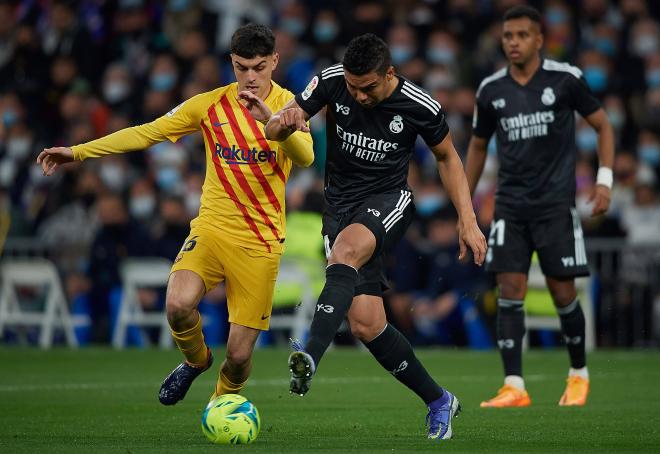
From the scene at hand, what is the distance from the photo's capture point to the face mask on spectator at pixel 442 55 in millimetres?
18703

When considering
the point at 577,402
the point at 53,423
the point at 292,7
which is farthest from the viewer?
the point at 292,7

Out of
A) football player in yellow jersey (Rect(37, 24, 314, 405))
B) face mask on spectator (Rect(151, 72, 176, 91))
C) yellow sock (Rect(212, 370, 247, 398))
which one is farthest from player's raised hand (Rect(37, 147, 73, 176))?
face mask on spectator (Rect(151, 72, 176, 91))

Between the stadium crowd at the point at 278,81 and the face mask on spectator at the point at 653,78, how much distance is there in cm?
3

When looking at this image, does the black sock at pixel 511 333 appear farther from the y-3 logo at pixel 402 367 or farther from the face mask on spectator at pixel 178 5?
the face mask on spectator at pixel 178 5

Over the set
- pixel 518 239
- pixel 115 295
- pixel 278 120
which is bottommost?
pixel 115 295

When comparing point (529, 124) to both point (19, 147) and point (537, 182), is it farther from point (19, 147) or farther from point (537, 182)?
point (19, 147)

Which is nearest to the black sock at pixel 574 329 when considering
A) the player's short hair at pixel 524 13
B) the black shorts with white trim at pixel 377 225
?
the player's short hair at pixel 524 13

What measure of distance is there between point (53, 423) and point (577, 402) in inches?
151

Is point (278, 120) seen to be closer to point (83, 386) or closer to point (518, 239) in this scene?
point (518, 239)

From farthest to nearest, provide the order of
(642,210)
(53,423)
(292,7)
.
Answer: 1. (292,7)
2. (642,210)
3. (53,423)

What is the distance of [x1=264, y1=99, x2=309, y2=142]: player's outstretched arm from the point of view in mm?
7445

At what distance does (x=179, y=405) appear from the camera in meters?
10.2

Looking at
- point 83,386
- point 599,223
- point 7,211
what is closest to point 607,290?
point 599,223

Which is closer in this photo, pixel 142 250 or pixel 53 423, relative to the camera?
pixel 53 423
